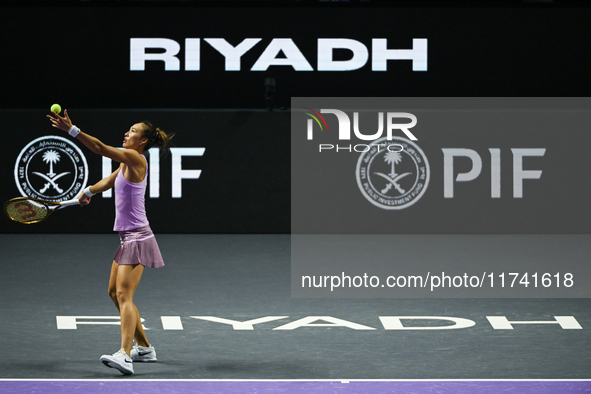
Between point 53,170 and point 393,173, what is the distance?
14.4ft

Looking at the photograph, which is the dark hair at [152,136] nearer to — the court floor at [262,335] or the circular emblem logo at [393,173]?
the court floor at [262,335]

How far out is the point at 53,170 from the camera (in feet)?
37.9

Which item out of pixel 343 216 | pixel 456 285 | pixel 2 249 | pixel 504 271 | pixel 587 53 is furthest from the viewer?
pixel 587 53

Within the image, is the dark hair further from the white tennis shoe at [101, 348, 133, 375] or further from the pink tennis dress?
the white tennis shoe at [101, 348, 133, 375]

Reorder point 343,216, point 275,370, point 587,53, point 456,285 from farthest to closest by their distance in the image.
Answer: point 587,53, point 343,216, point 456,285, point 275,370

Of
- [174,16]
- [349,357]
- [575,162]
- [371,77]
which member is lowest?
[349,357]

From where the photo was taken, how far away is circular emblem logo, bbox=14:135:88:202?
11531 mm

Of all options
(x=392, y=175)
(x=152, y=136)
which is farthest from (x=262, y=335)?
(x=392, y=175)

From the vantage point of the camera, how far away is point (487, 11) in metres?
12.5

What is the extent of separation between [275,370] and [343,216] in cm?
664

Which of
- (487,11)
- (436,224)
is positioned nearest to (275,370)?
(436,224)

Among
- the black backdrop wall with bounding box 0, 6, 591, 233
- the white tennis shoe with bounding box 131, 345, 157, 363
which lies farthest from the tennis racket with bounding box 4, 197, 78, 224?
the black backdrop wall with bounding box 0, 6, 591, 233

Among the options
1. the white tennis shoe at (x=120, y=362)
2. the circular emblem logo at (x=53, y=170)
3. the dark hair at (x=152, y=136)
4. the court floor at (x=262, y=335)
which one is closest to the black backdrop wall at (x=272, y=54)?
the circular emblem logo at (x=53, y=170)

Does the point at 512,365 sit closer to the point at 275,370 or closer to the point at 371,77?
the point at 275,370
